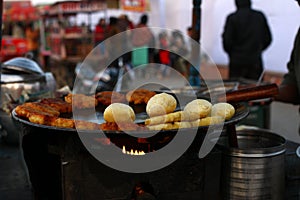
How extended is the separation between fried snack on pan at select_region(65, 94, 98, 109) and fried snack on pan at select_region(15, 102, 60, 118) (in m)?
0.15

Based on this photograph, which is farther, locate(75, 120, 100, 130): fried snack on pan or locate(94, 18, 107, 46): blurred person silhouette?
locate(94, 18, 107, 46): blurred person silhouette

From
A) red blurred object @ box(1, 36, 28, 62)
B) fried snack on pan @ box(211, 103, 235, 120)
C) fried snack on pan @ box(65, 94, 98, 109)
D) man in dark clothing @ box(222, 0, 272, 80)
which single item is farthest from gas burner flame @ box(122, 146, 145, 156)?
red blurred object @ box(1, 36, 28, 62)

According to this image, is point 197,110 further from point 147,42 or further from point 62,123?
point 147,42

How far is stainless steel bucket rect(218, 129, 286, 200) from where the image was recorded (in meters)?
1.93

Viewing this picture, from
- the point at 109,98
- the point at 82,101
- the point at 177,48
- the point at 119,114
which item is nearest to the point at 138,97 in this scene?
the point at 109,98

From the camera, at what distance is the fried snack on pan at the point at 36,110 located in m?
1.97

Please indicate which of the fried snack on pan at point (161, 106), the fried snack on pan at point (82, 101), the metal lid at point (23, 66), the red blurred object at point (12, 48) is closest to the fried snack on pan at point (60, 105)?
the fried snack on pan at point (82, 101)

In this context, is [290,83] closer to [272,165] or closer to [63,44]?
[272,165]

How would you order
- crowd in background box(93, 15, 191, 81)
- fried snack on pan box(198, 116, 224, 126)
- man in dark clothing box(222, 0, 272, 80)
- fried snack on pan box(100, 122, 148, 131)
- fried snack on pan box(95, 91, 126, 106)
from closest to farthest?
fried snack on pan box(100, 122, 148, 131) < fried snack on pan box(198, 116, 224, 126) < fried snack on pan box(95, 91, 126, 106) < man in dark clothing box(222, 0, 272, 80) < crowd in background box(93, 15, 191, 81)

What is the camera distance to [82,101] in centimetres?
227

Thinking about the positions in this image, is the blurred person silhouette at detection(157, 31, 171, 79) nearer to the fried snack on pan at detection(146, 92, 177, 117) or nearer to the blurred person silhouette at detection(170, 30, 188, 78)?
the blurred person silhouette at detection(170, 30, 188, 78)

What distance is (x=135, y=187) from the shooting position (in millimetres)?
1924

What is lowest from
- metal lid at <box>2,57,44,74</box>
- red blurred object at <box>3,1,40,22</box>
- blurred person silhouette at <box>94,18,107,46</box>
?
metal lid at <box>2,57,44,74</box>

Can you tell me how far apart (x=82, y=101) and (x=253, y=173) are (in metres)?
0.97
